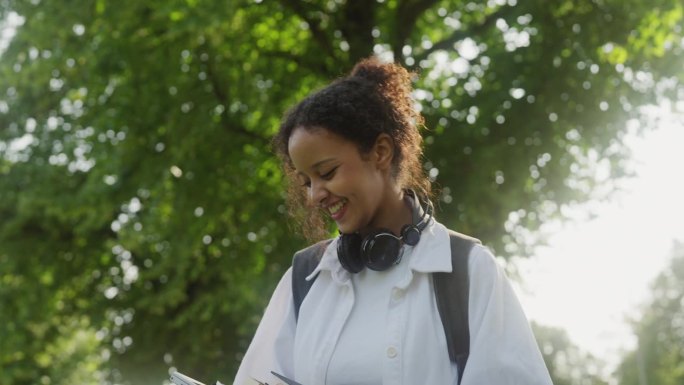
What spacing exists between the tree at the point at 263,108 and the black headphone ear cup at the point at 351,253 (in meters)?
7.87

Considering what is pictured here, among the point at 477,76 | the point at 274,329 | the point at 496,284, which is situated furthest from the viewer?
the point at 477,76

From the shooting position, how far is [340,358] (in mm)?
3221

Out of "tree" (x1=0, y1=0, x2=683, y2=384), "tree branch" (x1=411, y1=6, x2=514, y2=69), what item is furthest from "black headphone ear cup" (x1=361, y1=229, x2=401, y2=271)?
"tree branch" (x1=411, y1=6, x2=514, y2=69)

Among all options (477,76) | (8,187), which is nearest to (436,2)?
(477,76)

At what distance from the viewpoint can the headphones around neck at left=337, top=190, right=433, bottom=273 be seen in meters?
3.30

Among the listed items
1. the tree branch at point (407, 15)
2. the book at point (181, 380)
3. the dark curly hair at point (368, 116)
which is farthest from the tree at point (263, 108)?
the book at point (181, 380)

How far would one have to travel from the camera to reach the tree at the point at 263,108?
1201 centimetres

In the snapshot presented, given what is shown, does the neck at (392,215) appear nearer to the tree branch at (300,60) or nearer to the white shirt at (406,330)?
the white shirt at (406,330)

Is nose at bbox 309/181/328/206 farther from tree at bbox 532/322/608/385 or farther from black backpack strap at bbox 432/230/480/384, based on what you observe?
tree at bbox 532/322/608/385

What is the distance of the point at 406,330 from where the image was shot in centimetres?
315

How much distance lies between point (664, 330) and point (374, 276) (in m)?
45.4

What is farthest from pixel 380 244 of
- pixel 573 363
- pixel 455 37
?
pixel 573 363

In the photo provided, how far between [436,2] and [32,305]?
20.6 ft

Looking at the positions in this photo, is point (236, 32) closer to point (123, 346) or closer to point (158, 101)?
point (158, 101)
